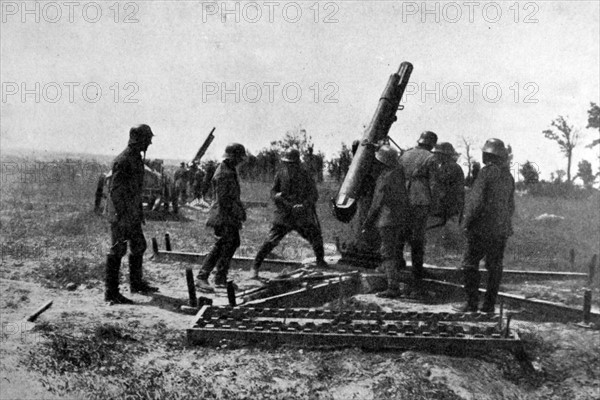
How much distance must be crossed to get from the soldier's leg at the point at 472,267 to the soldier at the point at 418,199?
117 cm

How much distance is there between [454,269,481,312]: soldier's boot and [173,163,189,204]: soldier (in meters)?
15.3

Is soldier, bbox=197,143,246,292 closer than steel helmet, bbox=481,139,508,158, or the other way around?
steel helmet, bbox=481,139,508,158

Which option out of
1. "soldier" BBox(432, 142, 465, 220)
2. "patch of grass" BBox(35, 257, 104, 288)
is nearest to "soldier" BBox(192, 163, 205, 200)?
"patch of grass" BBox(35, 257, 104, 288)

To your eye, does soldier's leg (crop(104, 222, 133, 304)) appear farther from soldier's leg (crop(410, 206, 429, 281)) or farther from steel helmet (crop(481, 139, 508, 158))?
steel helmet (crop(481, 139, 508, 158))

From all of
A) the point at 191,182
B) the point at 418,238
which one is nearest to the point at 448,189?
the point at 418,238

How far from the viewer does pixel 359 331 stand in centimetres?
534

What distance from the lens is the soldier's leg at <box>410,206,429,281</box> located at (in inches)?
314

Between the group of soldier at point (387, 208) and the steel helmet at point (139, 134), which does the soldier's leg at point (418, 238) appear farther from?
the steel helmet at point (139, 134)

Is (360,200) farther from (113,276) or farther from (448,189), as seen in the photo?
(113,276)

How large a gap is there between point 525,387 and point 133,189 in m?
4.95

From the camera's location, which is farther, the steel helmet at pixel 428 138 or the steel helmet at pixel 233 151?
the steel helmet at pixel 428 138

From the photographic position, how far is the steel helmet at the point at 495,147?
643cm

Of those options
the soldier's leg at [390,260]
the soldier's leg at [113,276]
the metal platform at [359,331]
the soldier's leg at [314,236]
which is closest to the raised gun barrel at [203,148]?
the soldier's leg at [314,236]

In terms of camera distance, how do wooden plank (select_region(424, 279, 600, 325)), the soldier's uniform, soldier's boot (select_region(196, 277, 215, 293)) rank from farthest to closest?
the soldier's uniform
soldier's boot (select_region(196, 277, 215, 293))
wooden plank (select_region(424, 279, 600, 325))
